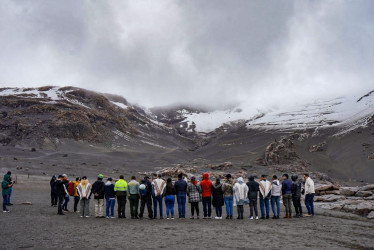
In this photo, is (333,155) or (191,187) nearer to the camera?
(191,187)

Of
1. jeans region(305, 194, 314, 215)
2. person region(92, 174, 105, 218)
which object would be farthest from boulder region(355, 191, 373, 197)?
person region(92, 174, 105, 218)

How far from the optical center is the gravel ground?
9.48 metres

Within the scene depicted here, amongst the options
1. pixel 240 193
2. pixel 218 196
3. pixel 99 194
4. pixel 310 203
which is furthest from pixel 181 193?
pixel 310 203

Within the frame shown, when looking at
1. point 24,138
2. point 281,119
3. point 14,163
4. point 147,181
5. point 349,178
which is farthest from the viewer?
point 281,119

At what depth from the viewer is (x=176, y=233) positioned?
11.3 metres

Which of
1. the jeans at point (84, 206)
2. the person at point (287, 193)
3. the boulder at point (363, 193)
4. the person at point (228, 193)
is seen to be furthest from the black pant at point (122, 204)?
the boulder at point (363, 193)

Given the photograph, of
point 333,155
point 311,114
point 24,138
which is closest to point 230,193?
point 333,155

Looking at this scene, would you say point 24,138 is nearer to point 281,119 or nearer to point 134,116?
point 134,116

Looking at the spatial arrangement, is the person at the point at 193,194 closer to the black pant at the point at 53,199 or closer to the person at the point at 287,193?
the person at the point at 287,193

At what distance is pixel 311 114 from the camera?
6467 inches

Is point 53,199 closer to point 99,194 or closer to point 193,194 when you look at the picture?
point 99,194

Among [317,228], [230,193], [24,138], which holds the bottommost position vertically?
[317,228]

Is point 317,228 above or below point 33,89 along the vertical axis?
below

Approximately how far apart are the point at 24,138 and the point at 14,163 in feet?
190
